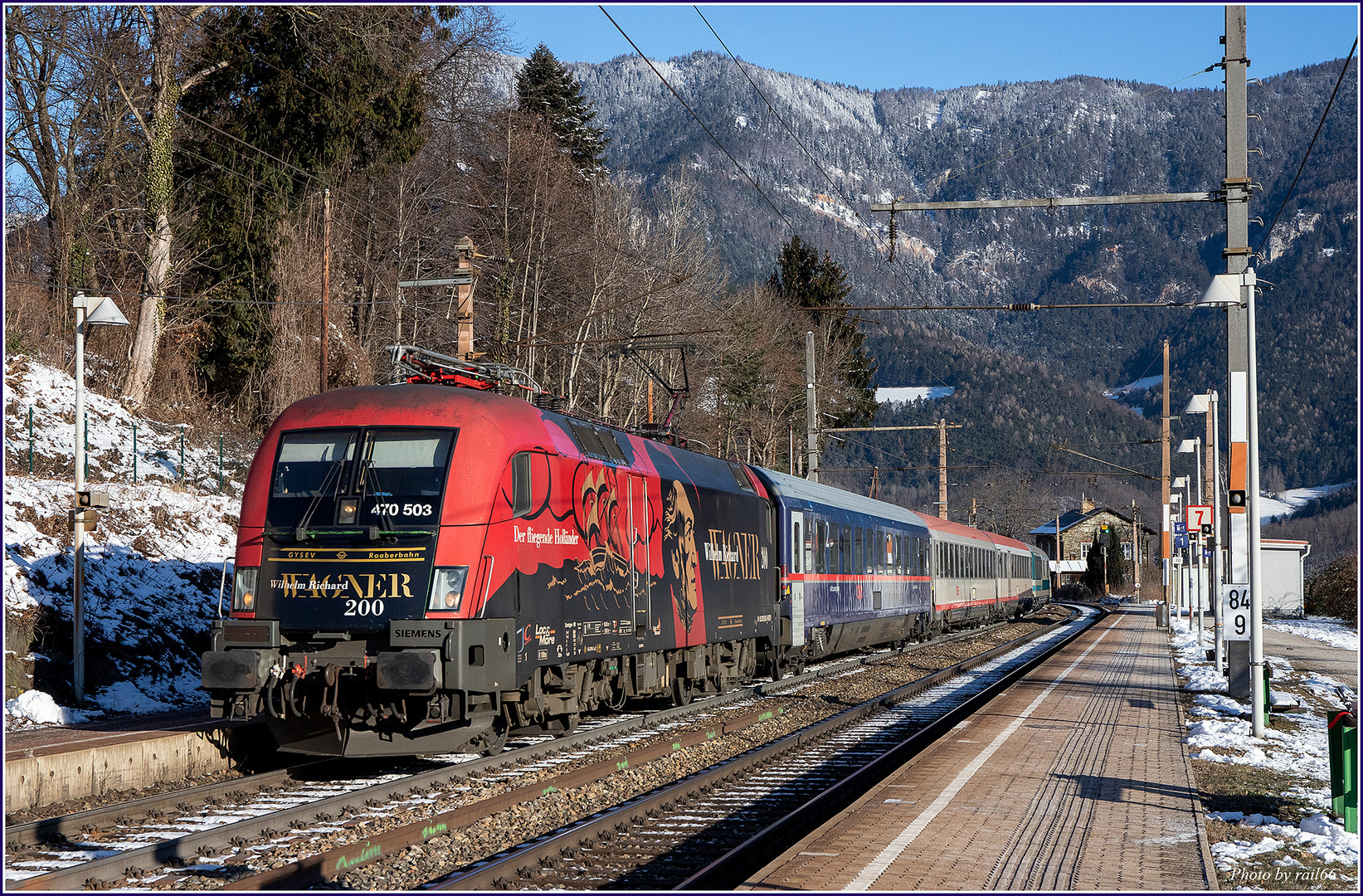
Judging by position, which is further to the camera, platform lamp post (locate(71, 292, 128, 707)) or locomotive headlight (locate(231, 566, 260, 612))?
platform lamp post (locate(71, 292, 128, 707))

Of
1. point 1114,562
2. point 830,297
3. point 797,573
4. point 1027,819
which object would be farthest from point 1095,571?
point 1027,819

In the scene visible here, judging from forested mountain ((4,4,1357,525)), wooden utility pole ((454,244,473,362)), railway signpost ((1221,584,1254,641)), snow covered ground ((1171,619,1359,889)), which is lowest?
snow covered ground ((1171,619,1359,889))

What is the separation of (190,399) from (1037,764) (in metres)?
24.9

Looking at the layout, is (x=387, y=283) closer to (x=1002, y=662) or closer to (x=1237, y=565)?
(x=1002, y=662)

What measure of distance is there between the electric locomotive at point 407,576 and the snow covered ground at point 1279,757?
6006mm

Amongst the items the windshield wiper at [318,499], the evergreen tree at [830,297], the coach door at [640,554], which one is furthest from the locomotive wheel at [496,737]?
the evergreen tree at [830,297]

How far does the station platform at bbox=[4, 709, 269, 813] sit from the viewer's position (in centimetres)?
973

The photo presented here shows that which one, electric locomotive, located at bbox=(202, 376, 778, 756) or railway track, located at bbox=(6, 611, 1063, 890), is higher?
electric locomotive, located at bbox=(202, 376, 778, 756)

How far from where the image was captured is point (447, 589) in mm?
10695

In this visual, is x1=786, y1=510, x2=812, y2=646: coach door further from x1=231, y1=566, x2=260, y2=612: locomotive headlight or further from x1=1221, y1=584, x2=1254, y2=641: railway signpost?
x1=231, y1=566, x2=260, y2=612: locomotive headlight

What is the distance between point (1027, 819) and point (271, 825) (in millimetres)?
5508

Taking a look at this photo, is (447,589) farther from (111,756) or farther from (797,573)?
(797,573)

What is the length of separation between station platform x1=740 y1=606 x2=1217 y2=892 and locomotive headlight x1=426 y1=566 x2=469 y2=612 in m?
3.74

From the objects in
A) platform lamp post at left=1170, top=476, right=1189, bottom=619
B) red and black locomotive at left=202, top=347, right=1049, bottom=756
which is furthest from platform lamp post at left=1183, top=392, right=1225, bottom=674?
red and black locomotive at left=202, top=347, right=1049, bottom=756
